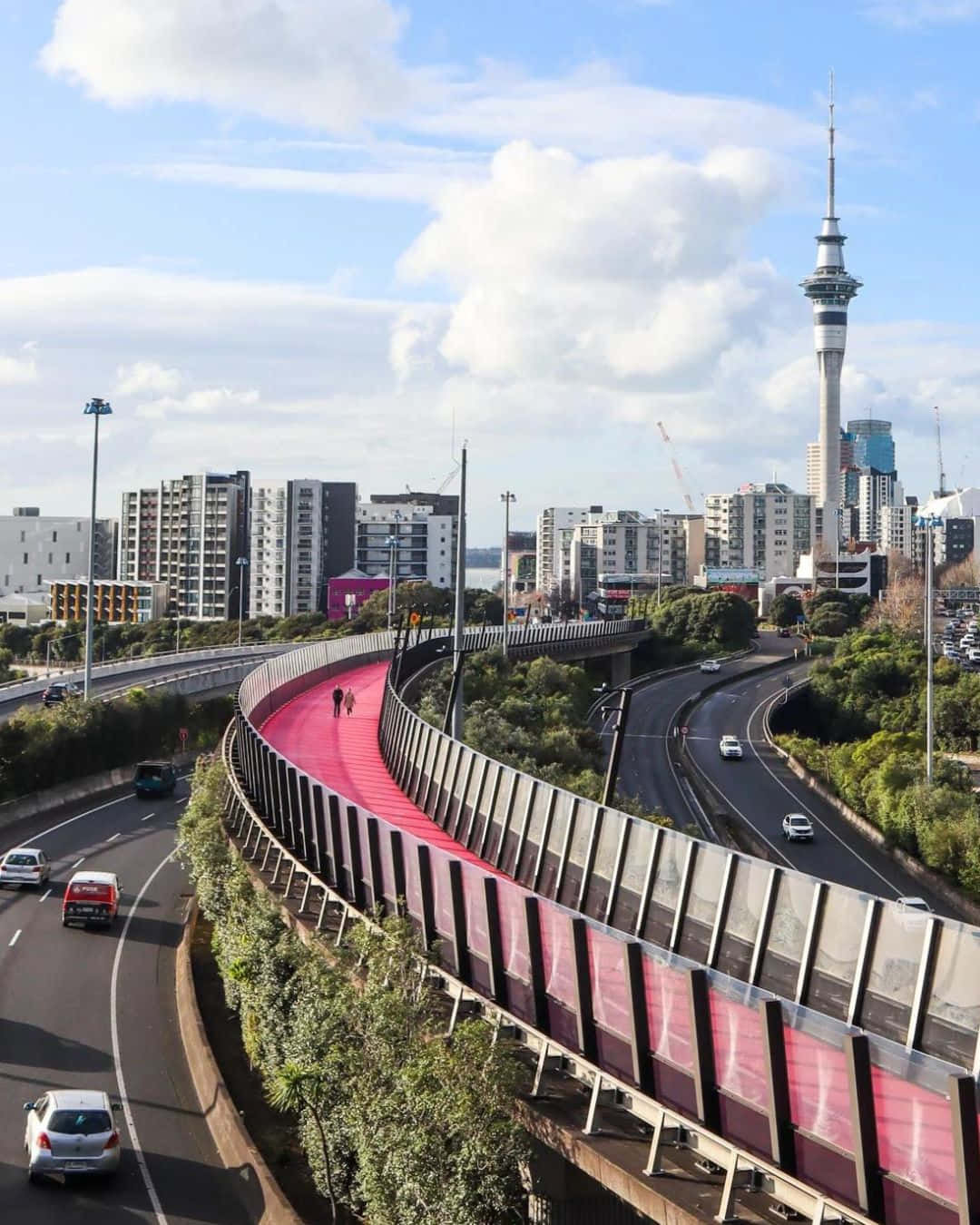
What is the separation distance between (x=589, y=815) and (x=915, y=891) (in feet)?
108

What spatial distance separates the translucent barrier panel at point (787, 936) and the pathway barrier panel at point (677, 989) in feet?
0.09

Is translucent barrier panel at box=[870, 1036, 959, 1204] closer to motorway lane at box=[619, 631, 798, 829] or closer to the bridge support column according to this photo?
motorway lane at box=[619, 631, 798, 829]

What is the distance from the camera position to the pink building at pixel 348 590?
17775 cm

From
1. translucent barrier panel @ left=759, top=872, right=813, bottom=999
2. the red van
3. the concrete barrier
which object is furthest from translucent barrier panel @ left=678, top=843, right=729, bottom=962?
the red van

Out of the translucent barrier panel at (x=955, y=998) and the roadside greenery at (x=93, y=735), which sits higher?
the translucent barrier panel at (x=955, y=998)

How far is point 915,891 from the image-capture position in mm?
47188

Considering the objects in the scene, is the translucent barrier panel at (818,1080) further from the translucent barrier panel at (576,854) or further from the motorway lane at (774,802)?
the motorway lane at (774,802)

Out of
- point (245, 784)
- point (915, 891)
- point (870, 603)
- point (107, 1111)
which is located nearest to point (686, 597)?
point (870, 603)

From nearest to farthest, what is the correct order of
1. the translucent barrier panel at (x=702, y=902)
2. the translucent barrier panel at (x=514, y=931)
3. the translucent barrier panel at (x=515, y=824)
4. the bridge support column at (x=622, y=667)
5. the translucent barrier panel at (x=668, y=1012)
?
the translucent barrier panel at (x=668, y=1012) → the translucent barrier panel at (x=702, y=902) → the translucent barrier panel at (x=514, y=931) → the translucent barrier panel at (x=515, y=824) → the bridge support column at (x=622, y=667)

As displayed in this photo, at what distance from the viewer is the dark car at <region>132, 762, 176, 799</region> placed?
56.2 meters

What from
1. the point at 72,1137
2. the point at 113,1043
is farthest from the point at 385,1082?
the point at 113,1043

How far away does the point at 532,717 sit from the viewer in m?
66.3

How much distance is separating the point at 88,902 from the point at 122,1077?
9919 mm

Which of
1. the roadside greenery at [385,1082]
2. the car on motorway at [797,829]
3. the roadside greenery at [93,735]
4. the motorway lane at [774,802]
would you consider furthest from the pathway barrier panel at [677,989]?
the car on motorway at [797,829]
